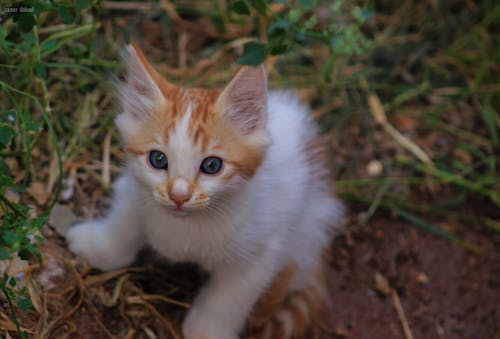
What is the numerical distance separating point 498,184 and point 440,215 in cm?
33

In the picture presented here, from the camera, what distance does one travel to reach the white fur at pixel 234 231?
1753mm

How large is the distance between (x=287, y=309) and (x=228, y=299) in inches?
12.9

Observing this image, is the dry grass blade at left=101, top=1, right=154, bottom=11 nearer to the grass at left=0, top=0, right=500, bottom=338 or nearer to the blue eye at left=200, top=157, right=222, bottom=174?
the grass at left=0, top=0, right=500, bottom=338

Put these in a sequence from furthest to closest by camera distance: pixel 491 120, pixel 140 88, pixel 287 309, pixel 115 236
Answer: pixel 491 120 → pixel 287 309 → pixel 115 236 → pixel 140 88

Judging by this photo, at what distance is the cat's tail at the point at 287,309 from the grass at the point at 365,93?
54 centimetres

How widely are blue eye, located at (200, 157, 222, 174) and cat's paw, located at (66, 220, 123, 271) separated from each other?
0.60 metres

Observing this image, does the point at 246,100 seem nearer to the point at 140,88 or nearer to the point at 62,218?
the point at 140,88

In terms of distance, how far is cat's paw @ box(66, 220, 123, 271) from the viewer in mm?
1978

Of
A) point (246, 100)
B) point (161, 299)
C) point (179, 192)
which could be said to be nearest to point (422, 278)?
point (161, 299)

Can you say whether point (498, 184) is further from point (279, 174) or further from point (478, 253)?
point (279, 174)

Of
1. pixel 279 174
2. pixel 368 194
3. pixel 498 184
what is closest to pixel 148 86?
pixel 279 174

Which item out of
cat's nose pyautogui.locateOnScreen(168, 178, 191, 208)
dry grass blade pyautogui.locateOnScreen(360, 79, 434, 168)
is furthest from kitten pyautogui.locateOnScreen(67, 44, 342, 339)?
dry grass blade pyautogui.locateOnScreen(360, 79, 434, 168)

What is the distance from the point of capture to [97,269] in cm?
202

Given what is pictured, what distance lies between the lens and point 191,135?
61.3 inches
